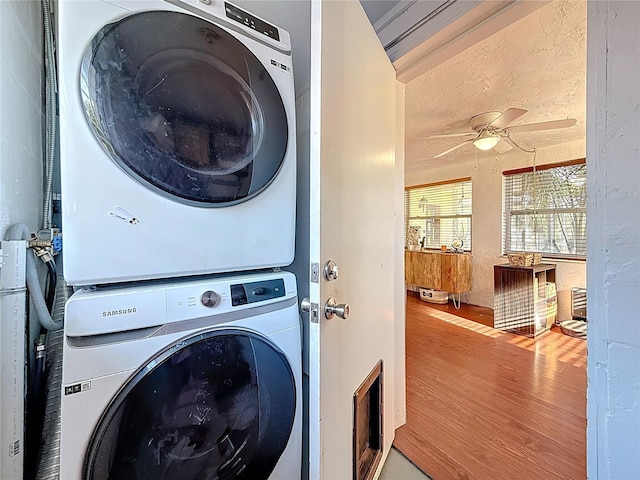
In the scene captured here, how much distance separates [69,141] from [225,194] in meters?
0.36

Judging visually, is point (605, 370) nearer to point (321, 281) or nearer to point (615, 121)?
point (615, 121)

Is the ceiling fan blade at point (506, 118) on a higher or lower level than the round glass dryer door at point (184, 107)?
higher

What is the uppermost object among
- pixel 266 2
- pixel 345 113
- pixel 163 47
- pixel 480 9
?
pixel 266 2

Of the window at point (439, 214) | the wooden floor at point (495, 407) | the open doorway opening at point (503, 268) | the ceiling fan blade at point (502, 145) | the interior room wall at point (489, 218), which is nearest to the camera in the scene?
the wooden floor at point (495, 407)

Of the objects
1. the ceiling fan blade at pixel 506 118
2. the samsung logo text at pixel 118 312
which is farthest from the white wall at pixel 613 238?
the ceiling fan blade at pixel 506 118

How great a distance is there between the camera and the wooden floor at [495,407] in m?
1.37

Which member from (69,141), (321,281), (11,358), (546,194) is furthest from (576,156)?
(11,358)

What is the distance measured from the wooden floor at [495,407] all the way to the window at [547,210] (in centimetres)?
113

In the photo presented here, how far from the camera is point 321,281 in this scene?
0.77m

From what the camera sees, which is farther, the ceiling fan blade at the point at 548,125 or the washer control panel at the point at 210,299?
the ceiling fan blade at the point at 548,125

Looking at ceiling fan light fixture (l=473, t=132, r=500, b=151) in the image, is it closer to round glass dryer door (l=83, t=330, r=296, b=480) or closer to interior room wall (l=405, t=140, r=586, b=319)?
interior room wall (l=405, t=140, r=586, b=319)

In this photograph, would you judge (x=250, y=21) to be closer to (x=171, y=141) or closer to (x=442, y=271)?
(x=171, y=141)

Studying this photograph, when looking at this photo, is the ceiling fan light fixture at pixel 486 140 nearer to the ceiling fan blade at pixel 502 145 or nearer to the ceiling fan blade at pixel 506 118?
the ceiling fan blade at pixel 506 118

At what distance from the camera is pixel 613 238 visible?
2.32ft
